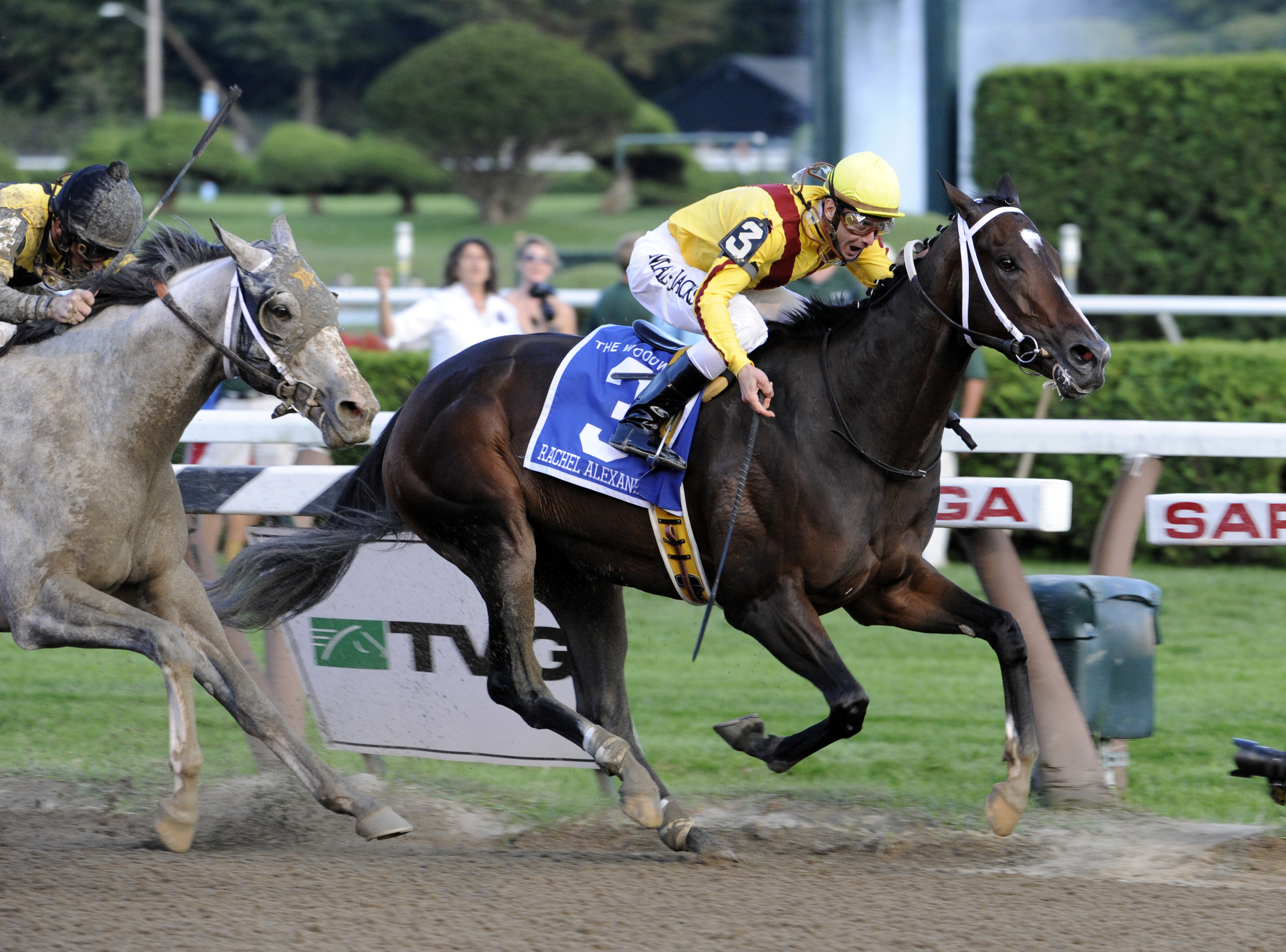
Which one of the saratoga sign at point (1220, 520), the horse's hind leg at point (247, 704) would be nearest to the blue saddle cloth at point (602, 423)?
the horse's hind leg at point (247, 704)

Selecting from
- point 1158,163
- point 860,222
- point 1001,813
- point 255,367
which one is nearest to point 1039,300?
point 860,222

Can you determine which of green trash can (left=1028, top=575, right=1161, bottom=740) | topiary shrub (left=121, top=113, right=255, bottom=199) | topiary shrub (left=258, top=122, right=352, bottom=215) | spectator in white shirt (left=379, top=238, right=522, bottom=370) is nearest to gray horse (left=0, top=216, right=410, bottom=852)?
green trash can (left=1028, top=575, right=1161, bottom=740)

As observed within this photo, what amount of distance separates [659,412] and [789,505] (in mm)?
408

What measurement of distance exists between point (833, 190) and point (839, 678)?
117 centimetres

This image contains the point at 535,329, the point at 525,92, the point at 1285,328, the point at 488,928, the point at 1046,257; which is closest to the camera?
the point at 488,928

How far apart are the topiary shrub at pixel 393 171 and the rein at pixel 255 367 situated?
28236 mm

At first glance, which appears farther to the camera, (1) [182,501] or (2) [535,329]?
(2) [535,329]

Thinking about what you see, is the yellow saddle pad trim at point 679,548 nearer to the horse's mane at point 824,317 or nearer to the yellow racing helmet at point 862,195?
the horse's mane at point 824,317

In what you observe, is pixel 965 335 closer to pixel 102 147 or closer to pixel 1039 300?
pixel 1039 300

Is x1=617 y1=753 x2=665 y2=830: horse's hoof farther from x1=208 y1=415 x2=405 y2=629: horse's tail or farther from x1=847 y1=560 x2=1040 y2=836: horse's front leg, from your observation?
x1=208 y1=415 x2=405 y2=629: horse's tail

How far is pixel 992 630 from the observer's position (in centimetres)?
396

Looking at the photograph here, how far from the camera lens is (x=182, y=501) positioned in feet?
13.9

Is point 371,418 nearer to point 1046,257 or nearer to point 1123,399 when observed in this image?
point 1046,257

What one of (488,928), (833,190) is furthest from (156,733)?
(833,190)
